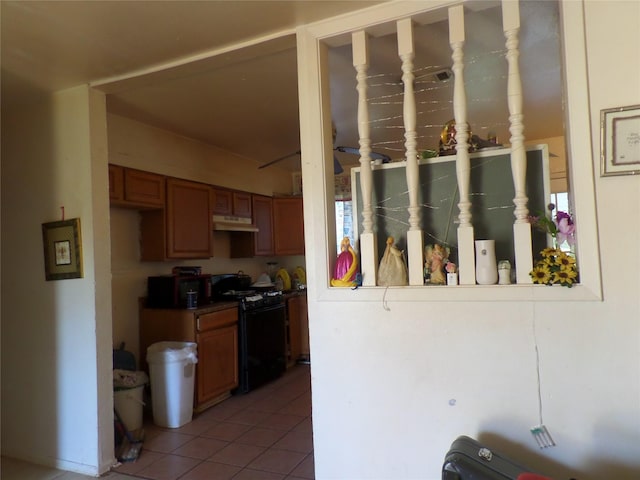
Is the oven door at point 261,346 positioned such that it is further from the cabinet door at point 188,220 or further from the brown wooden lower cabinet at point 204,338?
the cabinet door at point 188,220

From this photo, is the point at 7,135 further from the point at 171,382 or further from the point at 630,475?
the point at 630,475

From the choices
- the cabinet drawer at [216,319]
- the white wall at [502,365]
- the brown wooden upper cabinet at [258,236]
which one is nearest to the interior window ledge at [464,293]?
the white wall at [502,365]

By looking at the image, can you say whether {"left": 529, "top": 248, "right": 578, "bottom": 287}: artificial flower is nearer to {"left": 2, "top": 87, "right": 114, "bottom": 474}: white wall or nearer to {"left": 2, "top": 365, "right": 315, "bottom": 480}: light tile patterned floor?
{"left": 2, "top": 365, "right": 315, "bottom": 480}: light tile patterned floor

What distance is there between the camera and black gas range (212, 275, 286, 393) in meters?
3.86

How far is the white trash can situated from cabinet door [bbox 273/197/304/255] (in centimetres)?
201

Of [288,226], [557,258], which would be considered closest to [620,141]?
[557,258]

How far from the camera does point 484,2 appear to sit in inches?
66.6

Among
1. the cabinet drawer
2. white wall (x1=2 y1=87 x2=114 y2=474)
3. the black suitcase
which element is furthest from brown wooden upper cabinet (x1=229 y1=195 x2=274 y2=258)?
the black suitcase

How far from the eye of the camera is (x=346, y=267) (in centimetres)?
184

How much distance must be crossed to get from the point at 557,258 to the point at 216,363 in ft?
9.26

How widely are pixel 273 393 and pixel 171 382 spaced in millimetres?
1078

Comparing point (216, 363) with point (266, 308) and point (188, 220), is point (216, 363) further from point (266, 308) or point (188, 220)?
point (188, 220)

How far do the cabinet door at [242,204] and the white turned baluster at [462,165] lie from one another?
9.92 feet

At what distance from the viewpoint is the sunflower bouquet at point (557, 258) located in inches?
59.1
